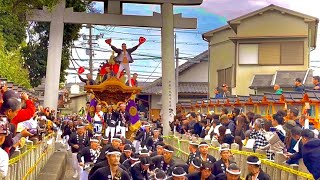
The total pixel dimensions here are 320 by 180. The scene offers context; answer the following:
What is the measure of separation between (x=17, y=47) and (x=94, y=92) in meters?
6.83

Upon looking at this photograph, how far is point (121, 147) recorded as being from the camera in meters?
13.0

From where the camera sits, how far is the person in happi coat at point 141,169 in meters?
11.8

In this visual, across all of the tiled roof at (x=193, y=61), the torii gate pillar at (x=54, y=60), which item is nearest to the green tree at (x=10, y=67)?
the torii gate pillar at (x=54, y=60)

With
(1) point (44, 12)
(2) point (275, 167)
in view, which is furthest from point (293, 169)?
(1) point (44, 12)

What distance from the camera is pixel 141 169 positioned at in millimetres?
11914

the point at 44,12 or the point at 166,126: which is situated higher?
the point at 44,12

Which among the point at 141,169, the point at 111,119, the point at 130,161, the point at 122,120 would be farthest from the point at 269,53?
the point at 141,169

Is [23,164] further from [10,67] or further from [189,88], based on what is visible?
[189,88]

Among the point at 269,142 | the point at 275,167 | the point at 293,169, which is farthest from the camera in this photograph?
the point at 269,142

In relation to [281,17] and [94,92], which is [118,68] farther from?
[281,17]

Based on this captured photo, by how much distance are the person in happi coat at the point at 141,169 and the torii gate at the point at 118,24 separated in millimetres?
15001

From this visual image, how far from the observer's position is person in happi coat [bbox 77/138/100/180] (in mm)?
14547

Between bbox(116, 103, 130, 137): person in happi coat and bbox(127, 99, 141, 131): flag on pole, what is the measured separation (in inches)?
7.8

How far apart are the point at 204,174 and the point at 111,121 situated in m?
13.1
